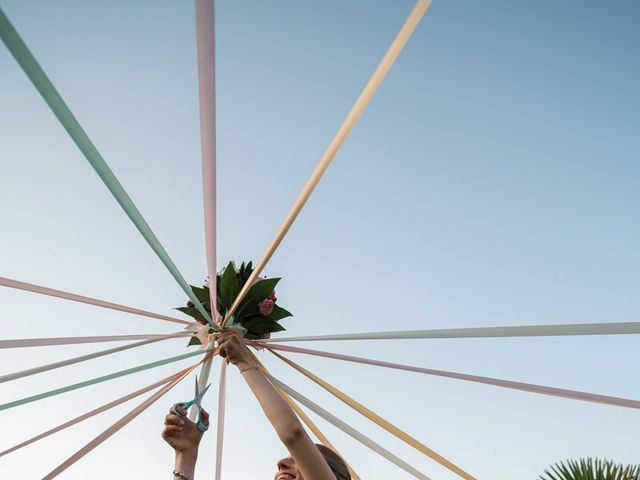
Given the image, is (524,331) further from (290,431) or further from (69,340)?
(69,340)

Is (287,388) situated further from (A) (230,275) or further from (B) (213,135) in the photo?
(B) (213,135)

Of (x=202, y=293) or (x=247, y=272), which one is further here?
(x=247, y=272)

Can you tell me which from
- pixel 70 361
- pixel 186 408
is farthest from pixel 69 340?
pixel 186 408

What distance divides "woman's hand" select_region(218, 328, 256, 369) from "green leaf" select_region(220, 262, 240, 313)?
0.52 meters

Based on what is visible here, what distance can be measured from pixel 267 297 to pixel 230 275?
31 centimetres

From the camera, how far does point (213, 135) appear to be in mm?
1926

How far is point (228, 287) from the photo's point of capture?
3.39 m

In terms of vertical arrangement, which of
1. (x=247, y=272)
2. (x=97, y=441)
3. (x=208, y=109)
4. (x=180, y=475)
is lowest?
(x=180, y=475)

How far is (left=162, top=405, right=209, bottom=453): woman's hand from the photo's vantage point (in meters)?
2.31

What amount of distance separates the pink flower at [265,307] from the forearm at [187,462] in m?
1.09

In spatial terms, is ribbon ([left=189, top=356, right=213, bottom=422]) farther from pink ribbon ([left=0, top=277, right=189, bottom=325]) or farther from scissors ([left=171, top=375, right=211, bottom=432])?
pink ribbon ([left=0, top=277, right=189, bottom=325])

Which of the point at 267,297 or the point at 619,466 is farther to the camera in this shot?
the point at 619,466

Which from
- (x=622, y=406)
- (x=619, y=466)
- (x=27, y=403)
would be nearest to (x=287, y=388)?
(x=27, y=403)

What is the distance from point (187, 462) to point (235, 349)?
21.7 inches
